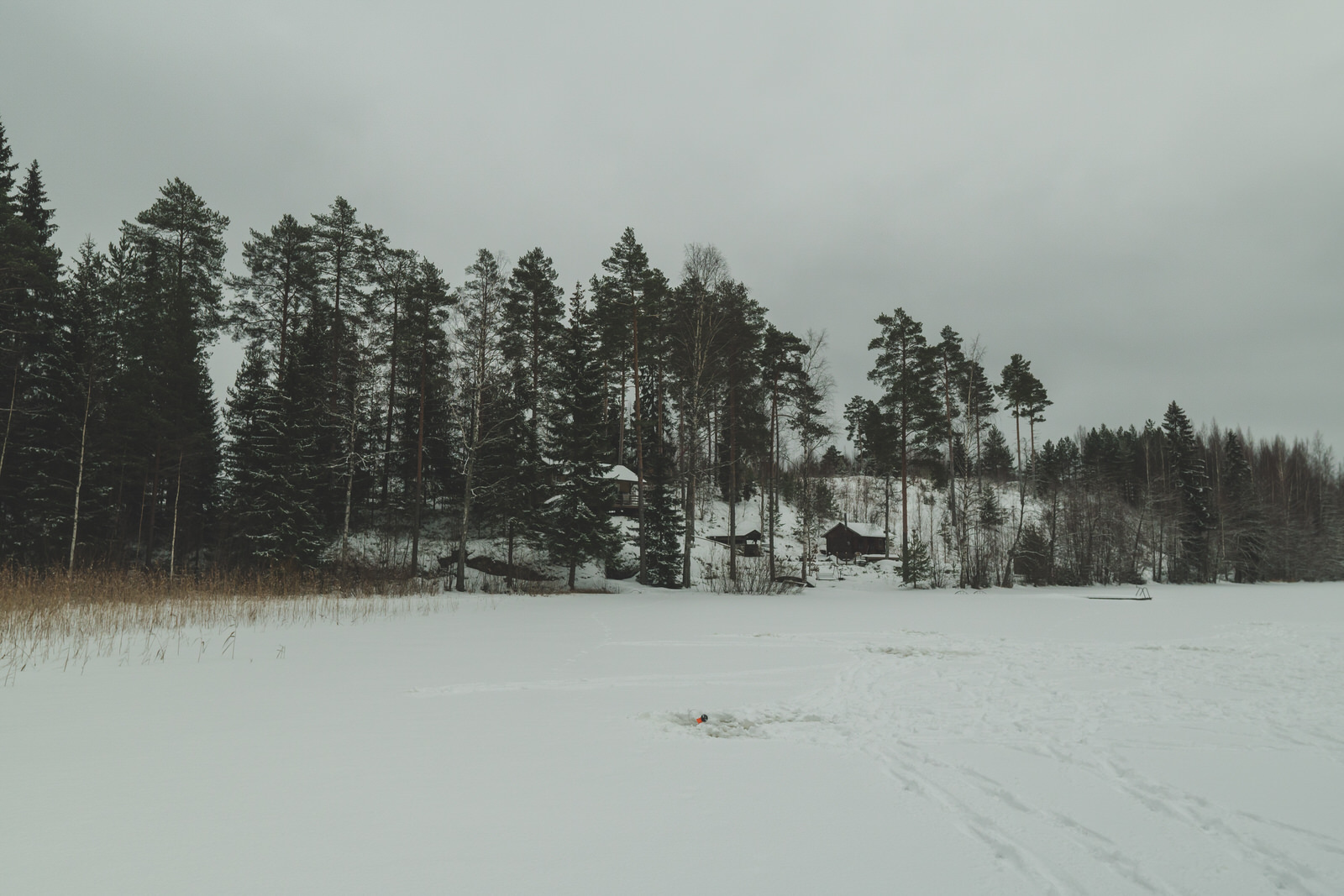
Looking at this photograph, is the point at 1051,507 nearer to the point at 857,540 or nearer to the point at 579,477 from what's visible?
the point at 857,540

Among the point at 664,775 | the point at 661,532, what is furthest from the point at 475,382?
the point at 664,775

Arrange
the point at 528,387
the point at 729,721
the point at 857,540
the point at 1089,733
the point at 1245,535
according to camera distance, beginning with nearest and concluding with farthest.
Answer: the point at 1089,733 → the point at 729,721 → the point at 528,387 → the point at 1245,535 → the point at 857,540

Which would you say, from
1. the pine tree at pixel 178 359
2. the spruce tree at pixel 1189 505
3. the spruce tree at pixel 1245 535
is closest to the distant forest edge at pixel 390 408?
the pine tree at pixel 178 359

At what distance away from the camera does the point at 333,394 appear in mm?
25250

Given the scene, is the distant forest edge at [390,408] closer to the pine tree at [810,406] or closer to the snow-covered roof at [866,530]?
the pine tree at [810,406]

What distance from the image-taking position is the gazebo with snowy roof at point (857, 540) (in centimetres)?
4353

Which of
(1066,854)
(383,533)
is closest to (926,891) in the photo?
(1066,854)

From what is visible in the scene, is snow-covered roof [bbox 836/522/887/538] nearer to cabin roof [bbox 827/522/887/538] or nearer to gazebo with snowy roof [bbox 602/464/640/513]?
cabin roof [bbox 827/522/887/538]

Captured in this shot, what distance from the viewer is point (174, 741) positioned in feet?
13.1

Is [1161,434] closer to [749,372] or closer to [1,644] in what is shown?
[749,372]

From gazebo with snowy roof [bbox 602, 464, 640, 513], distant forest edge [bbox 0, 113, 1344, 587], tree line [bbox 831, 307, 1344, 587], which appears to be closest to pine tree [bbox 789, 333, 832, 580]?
distant forest edge [bbox 0, 113, 1344, 587]

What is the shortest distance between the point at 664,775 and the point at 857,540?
42.5m

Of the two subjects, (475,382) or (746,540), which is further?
(746,540)

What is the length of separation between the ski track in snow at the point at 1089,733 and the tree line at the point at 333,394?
13.9m
